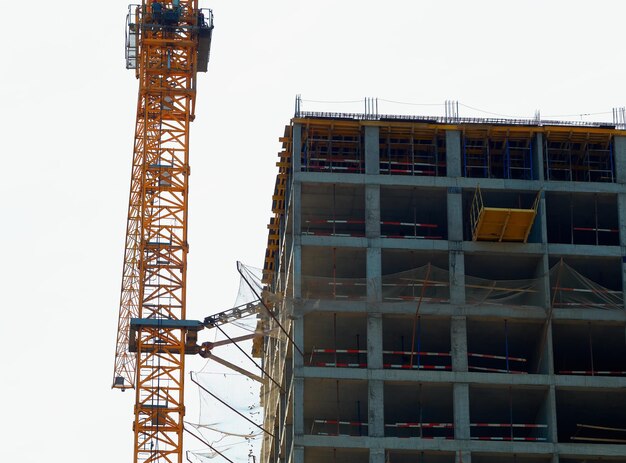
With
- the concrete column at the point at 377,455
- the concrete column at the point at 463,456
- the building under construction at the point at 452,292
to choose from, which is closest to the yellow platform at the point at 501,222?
the building under construction at the point at 452,292

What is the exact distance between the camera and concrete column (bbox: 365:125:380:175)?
90.8 m

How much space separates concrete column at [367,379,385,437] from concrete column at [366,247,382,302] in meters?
4.05

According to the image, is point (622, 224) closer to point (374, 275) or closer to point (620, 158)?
point (620, 158)

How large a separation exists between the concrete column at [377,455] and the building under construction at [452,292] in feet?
0.20

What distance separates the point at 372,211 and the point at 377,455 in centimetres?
1174

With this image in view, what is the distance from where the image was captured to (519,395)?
3482 inches

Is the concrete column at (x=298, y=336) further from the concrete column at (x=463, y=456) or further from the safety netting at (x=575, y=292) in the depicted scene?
the safety netting at (x=575, y=292)

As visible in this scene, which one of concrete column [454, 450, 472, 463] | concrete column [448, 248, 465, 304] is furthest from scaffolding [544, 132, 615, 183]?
concrete column [454, 450, 472, 463]

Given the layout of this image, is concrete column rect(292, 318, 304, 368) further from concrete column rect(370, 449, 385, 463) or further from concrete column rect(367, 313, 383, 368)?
concrete column rect(370, 449, 385, 463)

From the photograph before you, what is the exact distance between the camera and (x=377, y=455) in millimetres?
84938

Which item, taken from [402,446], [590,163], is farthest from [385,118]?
[402,446]

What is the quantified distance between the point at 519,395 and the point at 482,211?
849 centimetres

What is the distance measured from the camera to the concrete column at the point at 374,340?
8700cm

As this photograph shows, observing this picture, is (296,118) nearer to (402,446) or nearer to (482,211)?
(482,211)
